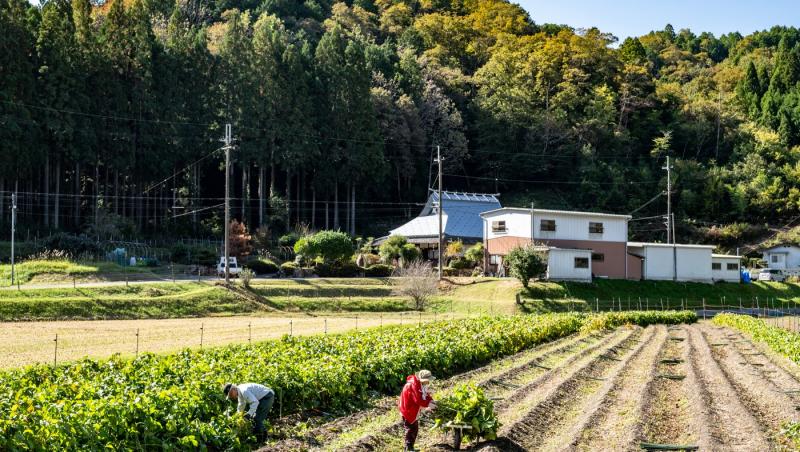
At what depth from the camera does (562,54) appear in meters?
77.9

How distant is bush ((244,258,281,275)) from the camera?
150 feet

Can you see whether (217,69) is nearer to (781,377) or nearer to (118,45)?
(118,45)

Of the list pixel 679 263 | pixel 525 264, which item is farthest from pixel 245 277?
pixel 679 263

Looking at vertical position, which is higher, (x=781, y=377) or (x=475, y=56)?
(x=475, y=56)

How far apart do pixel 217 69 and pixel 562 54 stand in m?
37.3

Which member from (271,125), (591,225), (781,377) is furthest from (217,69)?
(781,377)

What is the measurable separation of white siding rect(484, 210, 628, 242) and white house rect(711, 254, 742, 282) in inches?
276

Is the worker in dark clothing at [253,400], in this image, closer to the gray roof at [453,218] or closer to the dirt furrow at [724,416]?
the dirt furrow at [724,416]

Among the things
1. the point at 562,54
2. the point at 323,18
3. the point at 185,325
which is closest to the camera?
the point at 185,325

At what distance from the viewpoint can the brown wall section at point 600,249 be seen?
47875 mm

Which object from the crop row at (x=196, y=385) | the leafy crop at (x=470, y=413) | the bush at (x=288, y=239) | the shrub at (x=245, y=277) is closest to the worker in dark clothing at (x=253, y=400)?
the crop row at (x=196, y=385)

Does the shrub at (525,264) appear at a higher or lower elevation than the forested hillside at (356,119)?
lower

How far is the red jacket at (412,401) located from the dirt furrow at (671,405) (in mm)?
3574

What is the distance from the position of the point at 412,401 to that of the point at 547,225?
37125mm
